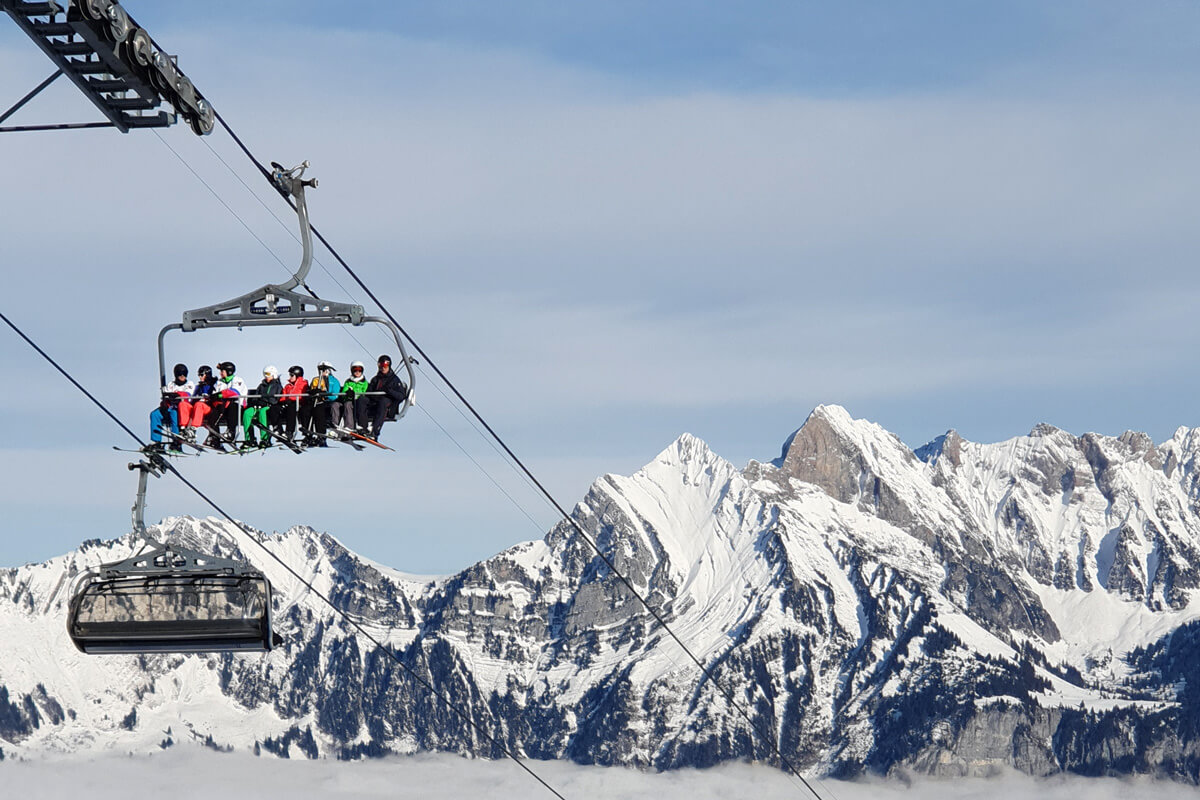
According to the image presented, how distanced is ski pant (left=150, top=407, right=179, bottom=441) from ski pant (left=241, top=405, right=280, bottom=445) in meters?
1.79

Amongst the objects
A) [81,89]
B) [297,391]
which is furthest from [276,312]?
[81,89]

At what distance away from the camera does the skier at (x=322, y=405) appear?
4550cm

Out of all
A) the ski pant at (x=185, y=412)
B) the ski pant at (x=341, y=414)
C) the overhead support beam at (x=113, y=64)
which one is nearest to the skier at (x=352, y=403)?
the ski pant at (x=341, y=414)

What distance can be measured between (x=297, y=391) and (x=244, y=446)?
2.06 metres

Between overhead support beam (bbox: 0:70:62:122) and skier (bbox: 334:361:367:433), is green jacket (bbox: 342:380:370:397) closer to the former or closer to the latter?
skier (bbox: 334:361:367:433)

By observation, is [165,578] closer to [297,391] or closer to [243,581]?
[243,581]

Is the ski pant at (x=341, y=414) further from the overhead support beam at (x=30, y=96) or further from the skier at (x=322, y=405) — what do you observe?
the overhead support beam at (x=30, y=96)

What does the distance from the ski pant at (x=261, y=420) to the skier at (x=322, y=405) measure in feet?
3.36

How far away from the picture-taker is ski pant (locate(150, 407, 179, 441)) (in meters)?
46.2

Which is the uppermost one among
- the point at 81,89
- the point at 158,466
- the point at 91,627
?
the point at 81,89

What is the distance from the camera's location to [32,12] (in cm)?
2852

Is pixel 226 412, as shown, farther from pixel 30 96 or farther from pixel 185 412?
pixel 30 96

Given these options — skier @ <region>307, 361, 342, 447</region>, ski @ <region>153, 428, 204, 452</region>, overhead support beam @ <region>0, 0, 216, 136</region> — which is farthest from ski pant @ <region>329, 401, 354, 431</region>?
overhead support beam @ <region>0, 0, 216, 136</region>

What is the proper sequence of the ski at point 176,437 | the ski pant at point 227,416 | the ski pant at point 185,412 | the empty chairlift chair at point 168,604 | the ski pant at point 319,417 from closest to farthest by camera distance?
the empty chairlift chair at point 168,604 < the ski pant at point 319,417 < the ski at point 176,437 < the ski pant at point 185,412 < the ski pant at point 227,416
